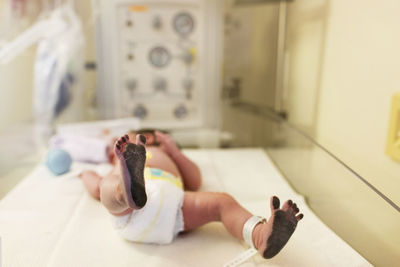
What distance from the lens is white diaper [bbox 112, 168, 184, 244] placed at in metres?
0.70

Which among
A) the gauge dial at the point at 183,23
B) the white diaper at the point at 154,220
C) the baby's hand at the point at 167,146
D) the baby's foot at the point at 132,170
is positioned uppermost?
the gauge dial at the point at 183,23

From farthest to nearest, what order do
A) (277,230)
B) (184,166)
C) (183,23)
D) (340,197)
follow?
(183,23), (184,166), (340,197), (277,230)

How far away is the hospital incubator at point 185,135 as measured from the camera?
0.70m

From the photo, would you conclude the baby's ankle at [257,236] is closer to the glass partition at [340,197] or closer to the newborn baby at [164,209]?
the newborn baby at [164,209]

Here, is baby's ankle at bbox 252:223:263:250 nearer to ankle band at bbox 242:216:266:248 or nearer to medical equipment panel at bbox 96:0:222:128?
ankle band at bbox 242:216:266:248

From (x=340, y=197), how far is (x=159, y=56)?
974 mm

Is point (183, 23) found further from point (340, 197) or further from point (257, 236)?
point (257, 236)

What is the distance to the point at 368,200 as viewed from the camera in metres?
0.76

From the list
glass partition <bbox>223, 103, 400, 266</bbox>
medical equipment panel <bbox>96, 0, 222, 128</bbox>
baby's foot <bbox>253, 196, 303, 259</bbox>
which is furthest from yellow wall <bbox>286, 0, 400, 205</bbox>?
medical equipment panel <bbox>96, 0, 222, 128</bbox>

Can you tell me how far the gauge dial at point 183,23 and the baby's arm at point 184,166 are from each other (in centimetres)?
64

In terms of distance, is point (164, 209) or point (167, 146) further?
point (167, 146)

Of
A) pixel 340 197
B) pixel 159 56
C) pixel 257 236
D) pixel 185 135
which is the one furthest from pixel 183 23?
pixel 257 236

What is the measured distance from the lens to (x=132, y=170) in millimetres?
584

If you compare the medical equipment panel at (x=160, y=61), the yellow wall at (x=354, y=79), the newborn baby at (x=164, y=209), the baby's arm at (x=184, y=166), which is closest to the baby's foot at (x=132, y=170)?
the newborn baby at (x=164, y=209)
